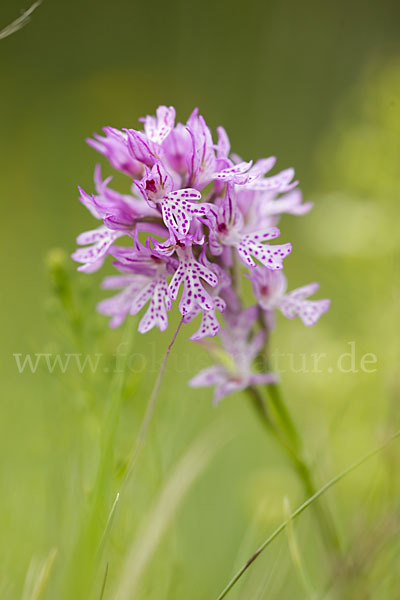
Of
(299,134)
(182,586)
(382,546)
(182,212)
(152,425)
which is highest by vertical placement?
(299,134)

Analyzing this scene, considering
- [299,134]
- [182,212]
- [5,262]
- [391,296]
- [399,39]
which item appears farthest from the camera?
[299,134]

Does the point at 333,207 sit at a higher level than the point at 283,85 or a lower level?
lower

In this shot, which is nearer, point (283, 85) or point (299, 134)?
point (283, 85)

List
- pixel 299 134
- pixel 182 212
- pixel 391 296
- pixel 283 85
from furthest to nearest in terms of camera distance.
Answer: pixel 299 134 → pixel 283 85 → pixel 391 296 → pixel 182 212

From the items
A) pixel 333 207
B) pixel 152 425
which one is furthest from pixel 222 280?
pixel 333 207

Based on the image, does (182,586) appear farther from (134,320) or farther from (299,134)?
(299,134)

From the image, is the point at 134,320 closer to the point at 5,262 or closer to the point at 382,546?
the point at 382,546

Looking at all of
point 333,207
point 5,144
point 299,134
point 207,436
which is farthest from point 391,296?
point 5,144
